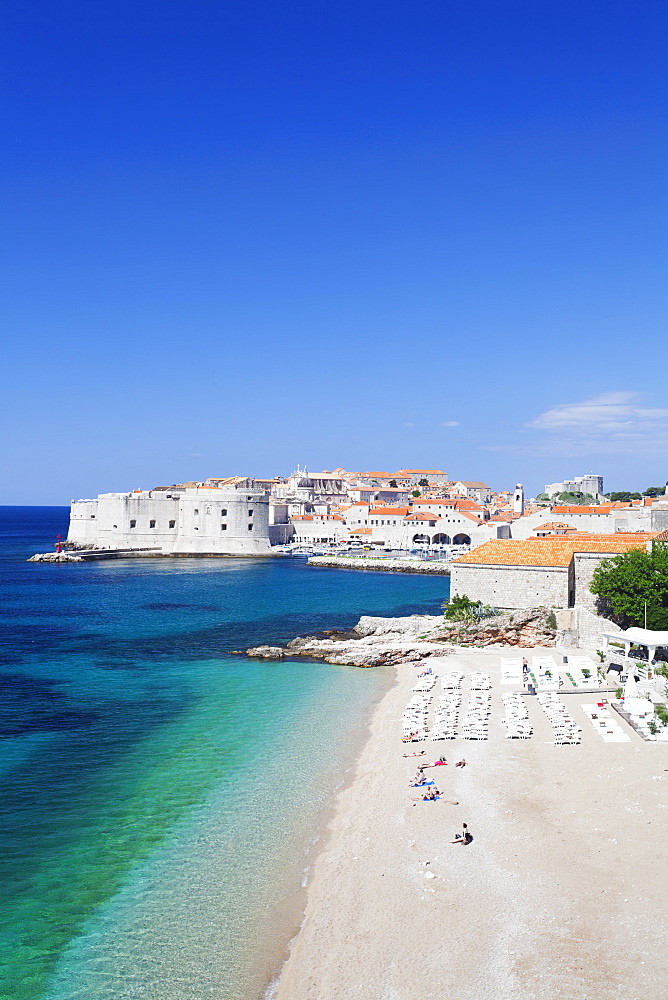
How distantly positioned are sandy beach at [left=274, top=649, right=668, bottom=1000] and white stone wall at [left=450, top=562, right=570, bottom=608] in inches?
418

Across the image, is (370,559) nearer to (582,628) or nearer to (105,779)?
(582,628)

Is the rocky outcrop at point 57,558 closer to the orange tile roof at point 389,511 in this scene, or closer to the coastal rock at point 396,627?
the orange tile roof at point 389,511

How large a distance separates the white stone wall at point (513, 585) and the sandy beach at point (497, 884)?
10612 millimetres

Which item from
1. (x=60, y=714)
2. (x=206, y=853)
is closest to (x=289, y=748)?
(x=206, y=853)

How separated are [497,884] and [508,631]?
48.4 feet

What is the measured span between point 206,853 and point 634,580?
13795 mm

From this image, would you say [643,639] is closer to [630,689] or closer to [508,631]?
[630,689]

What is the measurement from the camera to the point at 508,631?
22.9 metres

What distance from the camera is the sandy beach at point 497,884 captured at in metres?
7.02

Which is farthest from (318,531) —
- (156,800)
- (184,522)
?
(156,800)

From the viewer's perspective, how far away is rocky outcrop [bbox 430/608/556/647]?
873 inches

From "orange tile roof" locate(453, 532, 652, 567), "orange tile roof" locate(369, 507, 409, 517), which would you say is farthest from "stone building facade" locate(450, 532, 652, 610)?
"orange tile roof" locate(369, 507, 409, 517)

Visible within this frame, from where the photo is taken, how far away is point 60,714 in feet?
54.2

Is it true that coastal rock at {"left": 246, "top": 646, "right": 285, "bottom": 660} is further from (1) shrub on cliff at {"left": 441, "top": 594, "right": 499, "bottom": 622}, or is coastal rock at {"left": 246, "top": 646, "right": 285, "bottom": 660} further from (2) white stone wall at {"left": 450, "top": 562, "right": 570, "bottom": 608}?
(2) white stone wall at {"left": 450, "top": 562, "right": 570, "bottom": 608}
